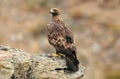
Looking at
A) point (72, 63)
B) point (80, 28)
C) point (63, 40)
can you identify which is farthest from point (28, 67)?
point (80, 28)

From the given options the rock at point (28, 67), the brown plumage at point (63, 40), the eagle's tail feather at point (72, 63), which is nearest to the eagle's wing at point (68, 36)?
the brown plumage at point (63, 40)

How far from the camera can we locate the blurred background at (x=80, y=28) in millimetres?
37050

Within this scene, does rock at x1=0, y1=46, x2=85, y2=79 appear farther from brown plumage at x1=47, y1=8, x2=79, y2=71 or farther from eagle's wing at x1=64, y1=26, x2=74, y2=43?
eagle's wing at x1=64, y1=26, x2=74, y2=43

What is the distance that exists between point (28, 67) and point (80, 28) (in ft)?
84.5

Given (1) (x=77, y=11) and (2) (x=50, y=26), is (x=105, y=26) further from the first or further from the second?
(2) (x=50, y=26)

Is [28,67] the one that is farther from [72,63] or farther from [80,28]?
[80,28]

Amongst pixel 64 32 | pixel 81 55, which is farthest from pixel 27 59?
pixel 81 55

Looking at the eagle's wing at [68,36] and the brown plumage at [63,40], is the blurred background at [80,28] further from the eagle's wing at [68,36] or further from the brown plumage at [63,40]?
the eagle's wing at [68,36]

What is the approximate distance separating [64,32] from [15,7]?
87.6 ft

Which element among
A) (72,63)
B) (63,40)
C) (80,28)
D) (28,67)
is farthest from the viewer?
(80,28)

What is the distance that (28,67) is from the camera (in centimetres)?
1539

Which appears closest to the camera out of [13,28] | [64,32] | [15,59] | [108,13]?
[15,59]

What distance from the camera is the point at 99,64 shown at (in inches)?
1470

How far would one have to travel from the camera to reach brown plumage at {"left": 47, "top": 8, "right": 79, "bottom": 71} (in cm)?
1582
